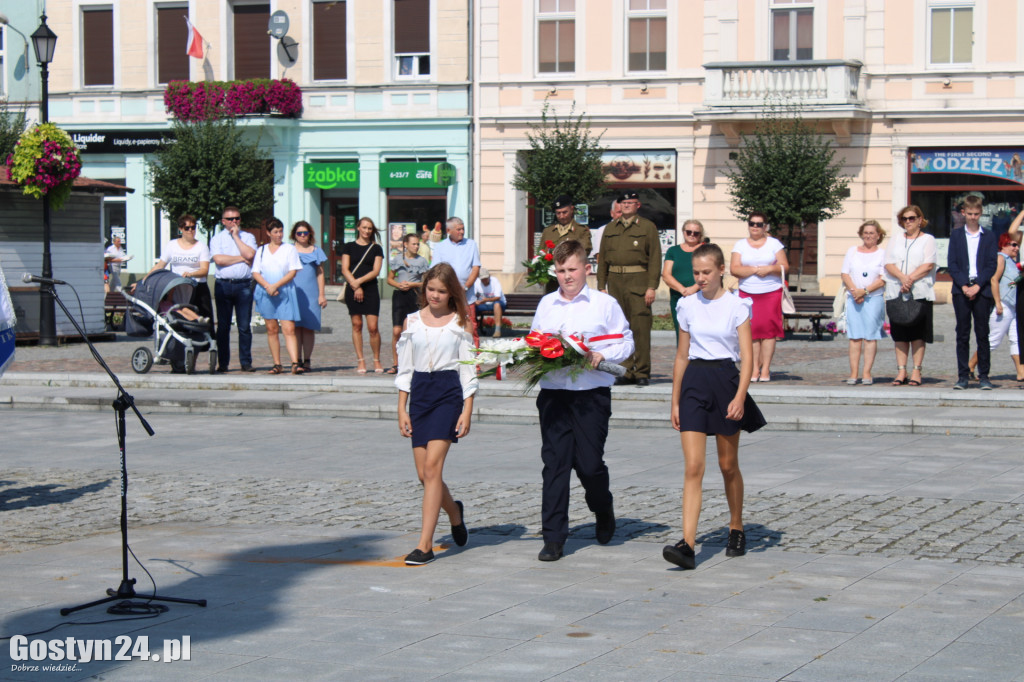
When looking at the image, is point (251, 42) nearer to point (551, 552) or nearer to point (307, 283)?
point (307, 283)

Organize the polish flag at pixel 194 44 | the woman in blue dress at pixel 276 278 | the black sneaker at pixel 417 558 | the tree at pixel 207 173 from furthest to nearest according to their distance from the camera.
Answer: the polish flag at pixel 194 44
the tree at pixel 207 173
the woman in blue dress at pixel 276 278
the black sneaker at pixel 417 558

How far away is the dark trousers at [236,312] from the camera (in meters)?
16.7

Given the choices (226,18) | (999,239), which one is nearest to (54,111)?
(226,18)

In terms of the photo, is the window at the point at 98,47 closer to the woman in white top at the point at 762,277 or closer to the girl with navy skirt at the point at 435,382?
the woman in white top at the point at 762,277

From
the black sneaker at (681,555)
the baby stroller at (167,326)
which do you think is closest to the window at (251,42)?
the baby stroller at (167,326)

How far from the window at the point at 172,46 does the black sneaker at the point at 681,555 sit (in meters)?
32.4

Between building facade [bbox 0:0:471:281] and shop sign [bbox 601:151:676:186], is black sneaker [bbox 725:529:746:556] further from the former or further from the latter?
building facade [bbox 0:0:471:281]

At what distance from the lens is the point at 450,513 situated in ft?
24.8

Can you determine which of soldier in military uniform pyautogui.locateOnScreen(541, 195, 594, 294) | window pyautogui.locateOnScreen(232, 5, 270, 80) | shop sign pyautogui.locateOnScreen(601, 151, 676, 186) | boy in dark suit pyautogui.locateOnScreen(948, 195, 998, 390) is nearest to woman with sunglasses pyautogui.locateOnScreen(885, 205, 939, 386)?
boy in dark suit pyautogui.locateOnScreen(948, 195, 998, 390)

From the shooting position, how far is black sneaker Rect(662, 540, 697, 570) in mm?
6887

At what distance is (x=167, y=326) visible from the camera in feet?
54.3

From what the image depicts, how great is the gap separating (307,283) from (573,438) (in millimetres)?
9480

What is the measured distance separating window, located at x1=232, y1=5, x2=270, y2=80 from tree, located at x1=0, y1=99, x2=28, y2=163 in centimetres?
571

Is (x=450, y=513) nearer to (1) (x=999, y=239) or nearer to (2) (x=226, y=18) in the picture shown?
(1) (x=999, y=239)
